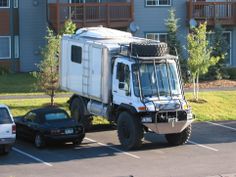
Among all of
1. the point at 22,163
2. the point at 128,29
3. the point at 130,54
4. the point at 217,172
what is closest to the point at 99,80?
the point at 130,54

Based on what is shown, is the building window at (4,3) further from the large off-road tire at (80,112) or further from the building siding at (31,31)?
the large off-road tire at (80,112)

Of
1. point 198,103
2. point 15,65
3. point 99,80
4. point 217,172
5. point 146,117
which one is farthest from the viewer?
point 15,65

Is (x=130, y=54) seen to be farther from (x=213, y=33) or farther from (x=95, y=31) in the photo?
(x=213, y=33)

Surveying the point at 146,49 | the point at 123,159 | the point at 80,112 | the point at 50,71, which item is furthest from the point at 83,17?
the point at 123,159

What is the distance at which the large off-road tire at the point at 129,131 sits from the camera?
71.5ft

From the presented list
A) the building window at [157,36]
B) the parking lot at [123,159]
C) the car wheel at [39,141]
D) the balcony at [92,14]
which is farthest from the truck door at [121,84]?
the building window at [157,36]

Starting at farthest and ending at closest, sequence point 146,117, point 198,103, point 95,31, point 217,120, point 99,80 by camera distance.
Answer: point 198,103 → point 217,120 → point 95,31 → point 99,80 → point 146,117

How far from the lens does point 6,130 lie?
20.5 metres

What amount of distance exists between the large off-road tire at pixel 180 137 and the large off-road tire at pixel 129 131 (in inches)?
58.1

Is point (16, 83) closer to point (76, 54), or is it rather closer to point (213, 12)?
point (76, 54)

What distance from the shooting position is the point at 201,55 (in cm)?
Answer: 3036

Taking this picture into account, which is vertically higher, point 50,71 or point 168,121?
point 50,71

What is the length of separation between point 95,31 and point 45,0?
50.9 ft

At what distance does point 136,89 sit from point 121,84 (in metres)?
0.74
